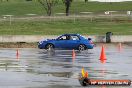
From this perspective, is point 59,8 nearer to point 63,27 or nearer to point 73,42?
point 63,27

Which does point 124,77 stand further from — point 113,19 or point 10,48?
point 113,19

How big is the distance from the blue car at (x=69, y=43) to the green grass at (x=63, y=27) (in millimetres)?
11991

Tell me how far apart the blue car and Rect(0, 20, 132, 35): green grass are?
472 inches

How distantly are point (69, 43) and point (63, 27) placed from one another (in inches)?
765

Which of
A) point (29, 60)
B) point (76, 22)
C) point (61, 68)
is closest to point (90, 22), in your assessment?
point (76, 22)

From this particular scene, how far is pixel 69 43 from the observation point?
3900cm

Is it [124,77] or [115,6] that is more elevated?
[115,6]

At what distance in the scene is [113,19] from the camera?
67.7 metres

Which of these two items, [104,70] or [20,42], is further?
[20,42]

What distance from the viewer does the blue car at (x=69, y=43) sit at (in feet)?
126

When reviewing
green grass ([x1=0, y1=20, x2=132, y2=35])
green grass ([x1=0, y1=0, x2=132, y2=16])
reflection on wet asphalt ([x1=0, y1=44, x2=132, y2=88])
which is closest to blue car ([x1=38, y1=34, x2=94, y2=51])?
reflection on wet asphalt ([x1=0, y1=44, x2=132, y2=88])

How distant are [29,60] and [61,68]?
4.80 metres

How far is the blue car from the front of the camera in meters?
38.3

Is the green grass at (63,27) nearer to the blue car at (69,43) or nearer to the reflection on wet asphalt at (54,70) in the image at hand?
the blue car at (69,43)
